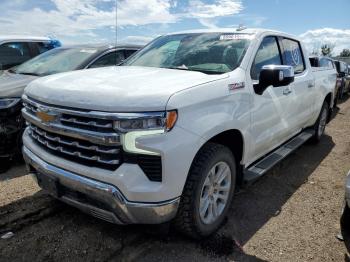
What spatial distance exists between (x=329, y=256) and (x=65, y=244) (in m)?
2.30

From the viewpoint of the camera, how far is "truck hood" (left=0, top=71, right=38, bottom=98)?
4.61 m

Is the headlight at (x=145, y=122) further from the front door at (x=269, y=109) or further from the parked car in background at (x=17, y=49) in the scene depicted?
the parked car in background at (x=17, y=49)

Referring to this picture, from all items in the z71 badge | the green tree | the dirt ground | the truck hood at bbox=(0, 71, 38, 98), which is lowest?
the green tree

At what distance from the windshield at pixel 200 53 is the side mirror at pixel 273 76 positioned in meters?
0.28

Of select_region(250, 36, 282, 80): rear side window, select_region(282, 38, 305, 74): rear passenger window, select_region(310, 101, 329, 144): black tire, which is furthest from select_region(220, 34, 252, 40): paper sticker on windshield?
select_region(310, 101, 329, 144): black tire

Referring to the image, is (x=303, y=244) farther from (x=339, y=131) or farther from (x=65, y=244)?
(x=339, y=131)

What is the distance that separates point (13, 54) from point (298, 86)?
575 centimetres

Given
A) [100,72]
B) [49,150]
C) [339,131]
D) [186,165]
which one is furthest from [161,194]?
[339,131]

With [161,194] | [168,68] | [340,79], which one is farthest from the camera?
[340,79]

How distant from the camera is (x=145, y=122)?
2.41 metres

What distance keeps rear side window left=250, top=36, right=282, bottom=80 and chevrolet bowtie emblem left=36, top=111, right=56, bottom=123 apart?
196 centimetres

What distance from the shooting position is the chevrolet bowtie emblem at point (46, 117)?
9.02ft

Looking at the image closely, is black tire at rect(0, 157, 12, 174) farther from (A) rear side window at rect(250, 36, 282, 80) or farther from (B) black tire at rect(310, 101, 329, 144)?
(B) black tire at rect(310, 101, 329, 144)

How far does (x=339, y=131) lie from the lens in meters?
7.95
